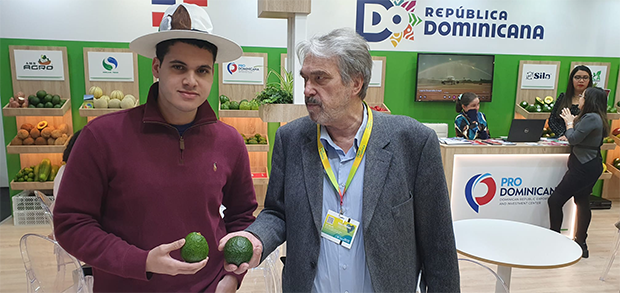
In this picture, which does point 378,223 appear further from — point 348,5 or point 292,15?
point 348,5

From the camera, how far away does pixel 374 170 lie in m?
1.46

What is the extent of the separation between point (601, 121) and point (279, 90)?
3.48 m

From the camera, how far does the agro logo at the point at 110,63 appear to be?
5.57 meters

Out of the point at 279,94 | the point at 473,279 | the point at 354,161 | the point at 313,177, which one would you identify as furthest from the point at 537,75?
the point at 313,177

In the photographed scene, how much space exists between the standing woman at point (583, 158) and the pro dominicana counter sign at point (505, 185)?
0.59 ft

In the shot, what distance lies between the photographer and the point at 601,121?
4.25 m

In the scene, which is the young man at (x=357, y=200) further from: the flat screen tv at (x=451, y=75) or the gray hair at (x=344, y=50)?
the flat screen tv at (x=451, y=75)

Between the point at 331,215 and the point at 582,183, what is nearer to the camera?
the point at 331,215

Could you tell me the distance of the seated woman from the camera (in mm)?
5195

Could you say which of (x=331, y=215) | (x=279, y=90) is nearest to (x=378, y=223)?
(x=331, y=215)

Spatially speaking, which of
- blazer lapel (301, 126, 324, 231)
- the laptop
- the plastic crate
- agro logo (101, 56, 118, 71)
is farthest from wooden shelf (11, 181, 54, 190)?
the laptop

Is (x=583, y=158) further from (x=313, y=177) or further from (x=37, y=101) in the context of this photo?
(x=37, y=101)

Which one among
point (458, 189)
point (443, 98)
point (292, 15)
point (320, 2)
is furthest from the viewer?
point (443, 98)

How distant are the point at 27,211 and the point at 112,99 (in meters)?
1.87
